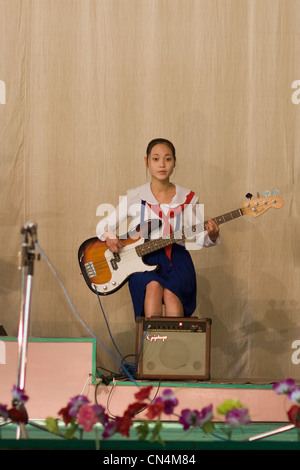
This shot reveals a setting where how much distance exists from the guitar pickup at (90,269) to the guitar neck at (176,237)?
0.95 ft

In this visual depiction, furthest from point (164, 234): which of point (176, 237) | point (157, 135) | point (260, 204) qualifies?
point (157, 135)

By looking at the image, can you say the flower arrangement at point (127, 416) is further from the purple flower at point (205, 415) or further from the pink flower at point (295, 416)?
the pink flower at point (295, 416)

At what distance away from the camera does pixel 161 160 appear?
4312 mm

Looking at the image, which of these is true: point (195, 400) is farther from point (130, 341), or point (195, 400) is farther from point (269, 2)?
point (269, 2)

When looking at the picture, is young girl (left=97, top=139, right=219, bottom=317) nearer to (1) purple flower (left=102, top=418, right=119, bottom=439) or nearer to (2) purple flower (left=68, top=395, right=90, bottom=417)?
(2) purple flower (left=68, top=395, right=90, bottom=417)

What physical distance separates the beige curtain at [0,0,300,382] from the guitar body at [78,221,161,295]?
0.73m

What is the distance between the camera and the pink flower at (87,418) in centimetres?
220

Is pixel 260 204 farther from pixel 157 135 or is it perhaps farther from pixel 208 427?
pixel 208 427

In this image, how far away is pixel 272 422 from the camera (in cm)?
377

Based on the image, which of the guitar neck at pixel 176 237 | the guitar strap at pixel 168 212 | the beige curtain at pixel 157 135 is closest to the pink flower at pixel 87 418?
the guitar neck at pixel 176 237

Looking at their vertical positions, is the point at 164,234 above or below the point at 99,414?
above

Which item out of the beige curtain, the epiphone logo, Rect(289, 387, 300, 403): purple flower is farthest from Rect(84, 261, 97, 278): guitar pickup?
Rect(289, 387, 300, 403): purple flower

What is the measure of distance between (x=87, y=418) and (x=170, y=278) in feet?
6.78

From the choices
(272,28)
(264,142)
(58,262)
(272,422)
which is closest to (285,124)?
(264,142)
